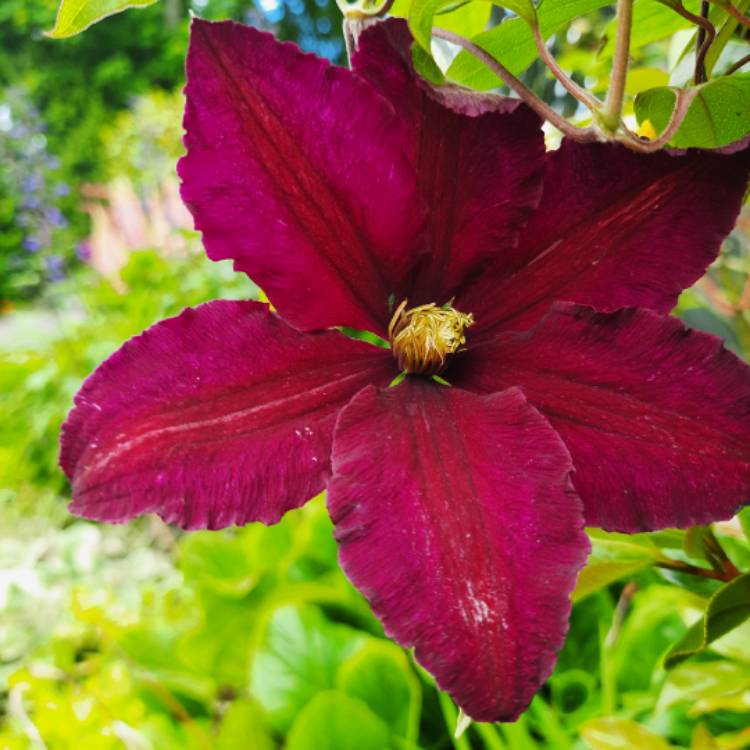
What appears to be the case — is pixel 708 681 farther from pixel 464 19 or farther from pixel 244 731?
pixel 244 731

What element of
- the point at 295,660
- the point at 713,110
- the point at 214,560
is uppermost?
the point at 713,110

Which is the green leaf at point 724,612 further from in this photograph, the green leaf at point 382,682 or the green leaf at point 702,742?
the green leaf at point 382,682

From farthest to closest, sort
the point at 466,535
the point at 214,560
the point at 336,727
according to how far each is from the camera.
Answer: the point at 214,560 < the point at 336,727 < the point at 466,535

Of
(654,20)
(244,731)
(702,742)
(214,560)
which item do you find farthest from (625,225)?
(214,560)

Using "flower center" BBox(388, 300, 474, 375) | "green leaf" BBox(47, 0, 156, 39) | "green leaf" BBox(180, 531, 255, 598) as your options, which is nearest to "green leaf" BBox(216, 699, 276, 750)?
"green leaf" BBox(180, 531, 255, 598)

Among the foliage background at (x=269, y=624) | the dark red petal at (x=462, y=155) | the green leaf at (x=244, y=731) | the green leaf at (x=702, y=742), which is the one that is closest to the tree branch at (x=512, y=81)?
the dark red petal at (x=462, y=155)

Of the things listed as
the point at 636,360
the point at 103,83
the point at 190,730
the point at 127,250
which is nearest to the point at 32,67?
the point at 103,83

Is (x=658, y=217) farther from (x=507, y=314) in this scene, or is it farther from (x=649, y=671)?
(x=649, y=671)

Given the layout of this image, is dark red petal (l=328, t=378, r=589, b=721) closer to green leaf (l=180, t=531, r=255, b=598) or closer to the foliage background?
the foliage background
